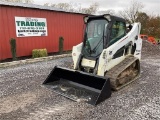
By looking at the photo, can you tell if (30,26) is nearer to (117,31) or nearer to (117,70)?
(117,31)

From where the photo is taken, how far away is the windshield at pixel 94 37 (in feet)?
18.9

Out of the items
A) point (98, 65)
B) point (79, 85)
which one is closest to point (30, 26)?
point (79, 85)

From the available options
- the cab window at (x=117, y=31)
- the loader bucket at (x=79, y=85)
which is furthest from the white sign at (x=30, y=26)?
the cab window at (x=117, y=31)

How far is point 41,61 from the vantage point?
399 inches

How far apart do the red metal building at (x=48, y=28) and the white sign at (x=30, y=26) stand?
0.56 feet

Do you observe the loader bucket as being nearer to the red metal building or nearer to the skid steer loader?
the skid steer loader

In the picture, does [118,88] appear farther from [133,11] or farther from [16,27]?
[133,11]

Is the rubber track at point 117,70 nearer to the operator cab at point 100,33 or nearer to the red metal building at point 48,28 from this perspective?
the operator cab at point 100,33

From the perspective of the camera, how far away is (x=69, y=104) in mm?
4582

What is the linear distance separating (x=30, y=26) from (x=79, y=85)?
6646mm

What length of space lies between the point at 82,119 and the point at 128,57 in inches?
133

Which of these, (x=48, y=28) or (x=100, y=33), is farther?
(x=48, y=28)

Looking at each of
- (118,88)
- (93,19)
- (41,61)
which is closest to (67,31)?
(41,61)

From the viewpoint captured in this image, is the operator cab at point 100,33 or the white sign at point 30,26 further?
the white sign at point 30,26
